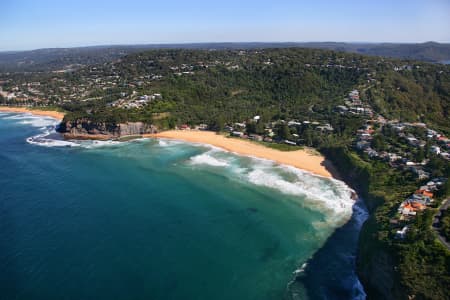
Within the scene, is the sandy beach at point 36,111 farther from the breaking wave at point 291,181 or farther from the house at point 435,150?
the house at point 435,150

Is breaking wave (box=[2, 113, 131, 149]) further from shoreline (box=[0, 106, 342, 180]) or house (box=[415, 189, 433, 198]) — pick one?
house (box=[415, 189, 433, 198])

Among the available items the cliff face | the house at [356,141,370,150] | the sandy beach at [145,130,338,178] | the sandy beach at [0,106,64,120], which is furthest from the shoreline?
the sandy beach at [0,106,64,120]

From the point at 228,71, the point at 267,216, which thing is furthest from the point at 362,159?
the point at 228,71

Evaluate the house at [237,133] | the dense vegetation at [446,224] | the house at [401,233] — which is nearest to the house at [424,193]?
the dense vegetation at [446,224]

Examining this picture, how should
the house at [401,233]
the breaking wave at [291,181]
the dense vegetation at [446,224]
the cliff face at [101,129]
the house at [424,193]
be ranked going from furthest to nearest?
the cliff face at [101,129] < the breaking wave at [291,181] < the house at [424,193] < the house at [401,233] < the dense vegetation at [446,224]

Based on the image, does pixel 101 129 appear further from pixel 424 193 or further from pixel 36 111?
pixel 424 193

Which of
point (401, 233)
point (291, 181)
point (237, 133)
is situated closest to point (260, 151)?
point (237, 133)

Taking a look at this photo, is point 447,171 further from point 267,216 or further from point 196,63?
point 196,63
